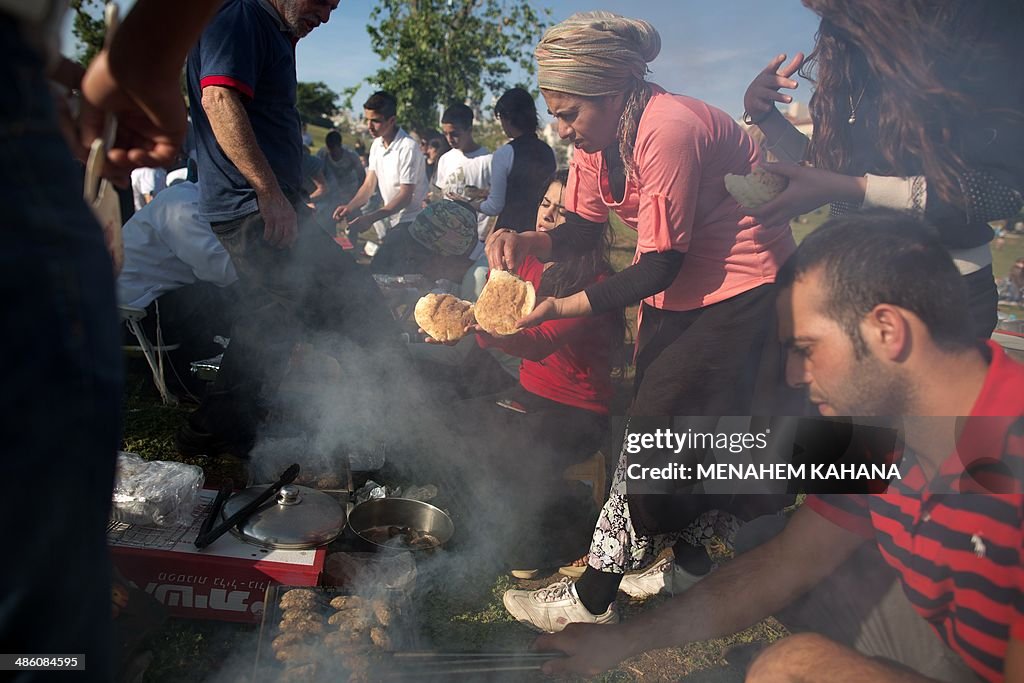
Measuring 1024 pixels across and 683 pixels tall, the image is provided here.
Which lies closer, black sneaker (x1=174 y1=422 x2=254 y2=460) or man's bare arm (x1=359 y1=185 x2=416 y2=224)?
black sneaker (x1=174 y1=422 x2=254 y2=460)

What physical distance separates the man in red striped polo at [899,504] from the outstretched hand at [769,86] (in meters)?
0.96

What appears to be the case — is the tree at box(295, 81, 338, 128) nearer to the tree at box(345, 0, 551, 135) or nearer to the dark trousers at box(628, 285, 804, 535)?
the tree at box(345, 0, 551, 135)

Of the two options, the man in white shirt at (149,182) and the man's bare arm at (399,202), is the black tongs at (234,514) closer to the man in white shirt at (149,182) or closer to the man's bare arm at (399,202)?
the man's bare arm at (399,202)

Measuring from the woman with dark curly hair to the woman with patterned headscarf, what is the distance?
0.25 metres

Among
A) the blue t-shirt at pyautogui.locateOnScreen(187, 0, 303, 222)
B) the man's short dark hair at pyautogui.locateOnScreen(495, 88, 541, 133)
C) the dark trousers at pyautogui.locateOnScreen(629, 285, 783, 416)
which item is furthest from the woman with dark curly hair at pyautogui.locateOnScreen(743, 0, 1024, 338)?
the man's short dark hair at pyautogui.locateOnScreen(495, 88, 541, 133)

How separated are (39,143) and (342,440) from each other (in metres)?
2.60

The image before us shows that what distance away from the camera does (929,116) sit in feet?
6.26

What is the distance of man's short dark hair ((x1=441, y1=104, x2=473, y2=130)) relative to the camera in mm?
6270

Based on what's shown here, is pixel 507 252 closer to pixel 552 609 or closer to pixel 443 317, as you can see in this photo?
pixel 443 317

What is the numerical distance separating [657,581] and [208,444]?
230 centimetres

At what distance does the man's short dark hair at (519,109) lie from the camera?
5004 mm

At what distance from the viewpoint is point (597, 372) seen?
9.48 ft

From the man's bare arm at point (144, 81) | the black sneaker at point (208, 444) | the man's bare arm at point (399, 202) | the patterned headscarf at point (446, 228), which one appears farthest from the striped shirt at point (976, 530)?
the man's bare arm at point (399, 202)

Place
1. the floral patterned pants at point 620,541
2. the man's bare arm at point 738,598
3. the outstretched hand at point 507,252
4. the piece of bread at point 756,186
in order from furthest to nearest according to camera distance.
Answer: the outstretched hand at point 507,252 < the floral patterned pants at point 620,541 < the piece of bread at point 756,186 < the man's bare arm at point 738,598
